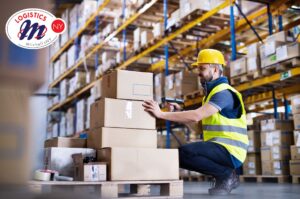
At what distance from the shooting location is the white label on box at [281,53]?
5.36 metres

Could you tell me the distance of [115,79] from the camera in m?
3.32

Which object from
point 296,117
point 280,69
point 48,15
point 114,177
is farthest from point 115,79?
point 296,117

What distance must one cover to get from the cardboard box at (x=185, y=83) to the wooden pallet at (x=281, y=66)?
210 cm

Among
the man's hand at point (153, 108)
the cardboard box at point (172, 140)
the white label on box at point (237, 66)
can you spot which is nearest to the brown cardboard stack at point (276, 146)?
the white label on box at point (237, 66)

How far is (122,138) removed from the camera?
322cm

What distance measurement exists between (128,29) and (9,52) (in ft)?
31.6

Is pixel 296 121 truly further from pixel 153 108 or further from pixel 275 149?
pixel 153 108

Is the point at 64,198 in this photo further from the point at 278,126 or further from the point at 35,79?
the point at 278,126

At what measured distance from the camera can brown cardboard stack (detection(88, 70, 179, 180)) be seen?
3.03 meters

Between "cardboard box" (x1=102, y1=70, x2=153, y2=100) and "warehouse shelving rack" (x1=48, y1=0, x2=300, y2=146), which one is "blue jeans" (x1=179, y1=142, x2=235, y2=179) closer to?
"cardboard box" (x1=102, y1=70, x2=153, y2=100)

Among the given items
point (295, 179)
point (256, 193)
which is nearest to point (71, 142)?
point (256, 193)

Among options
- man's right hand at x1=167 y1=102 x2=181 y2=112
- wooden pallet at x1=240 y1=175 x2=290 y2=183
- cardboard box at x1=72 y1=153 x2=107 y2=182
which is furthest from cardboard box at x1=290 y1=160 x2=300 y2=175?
cardboard box at x1=72 y1=153 x2=107 y2=182

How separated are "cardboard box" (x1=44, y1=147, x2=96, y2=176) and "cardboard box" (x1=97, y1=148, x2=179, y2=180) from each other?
12 cm

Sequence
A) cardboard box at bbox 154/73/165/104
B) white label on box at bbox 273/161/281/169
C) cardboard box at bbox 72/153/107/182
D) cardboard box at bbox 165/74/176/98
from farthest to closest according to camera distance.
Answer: cardboard box at bbox 154/73/165/104 → cardboard box at bbox 165/74/176/98 → white label on box at bbox 273/161/281/169 → cardboard box at bbox 72/153/107/182
